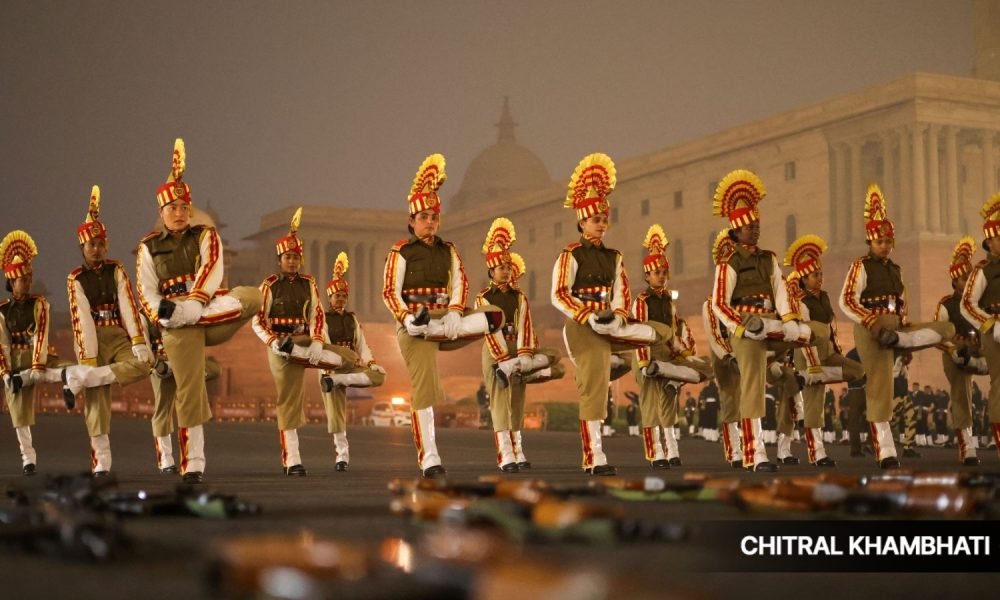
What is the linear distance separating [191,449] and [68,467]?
414 cm

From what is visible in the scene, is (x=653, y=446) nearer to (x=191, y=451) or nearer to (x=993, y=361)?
(x=993, y=361)

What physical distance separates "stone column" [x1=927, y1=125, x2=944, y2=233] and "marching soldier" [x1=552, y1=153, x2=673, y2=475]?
63237mm

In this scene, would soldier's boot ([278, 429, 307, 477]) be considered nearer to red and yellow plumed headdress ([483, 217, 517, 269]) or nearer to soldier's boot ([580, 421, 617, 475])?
soldier's boot ([580, 421, 617, 475])

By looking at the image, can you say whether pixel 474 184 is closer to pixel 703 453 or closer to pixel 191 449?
pixel 703 453

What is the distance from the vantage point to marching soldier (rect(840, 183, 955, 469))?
45.3ft

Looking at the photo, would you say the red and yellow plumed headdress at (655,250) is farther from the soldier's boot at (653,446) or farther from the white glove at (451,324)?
the white glove at (451,324)

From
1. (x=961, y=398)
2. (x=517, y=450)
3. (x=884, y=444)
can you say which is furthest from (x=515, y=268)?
(x=961, y=398)

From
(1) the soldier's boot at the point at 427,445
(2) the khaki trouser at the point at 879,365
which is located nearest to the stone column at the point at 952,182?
(2) the khaki trouser at the point at 879,365

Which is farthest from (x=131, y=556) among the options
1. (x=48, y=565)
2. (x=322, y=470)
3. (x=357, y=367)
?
(x=357, y=367)

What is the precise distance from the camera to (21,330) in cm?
1470

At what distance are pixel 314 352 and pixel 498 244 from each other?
329 cm

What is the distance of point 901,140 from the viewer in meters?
73.8

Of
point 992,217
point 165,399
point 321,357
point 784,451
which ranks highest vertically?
point 992,217

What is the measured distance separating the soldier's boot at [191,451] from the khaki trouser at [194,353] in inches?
2.4
